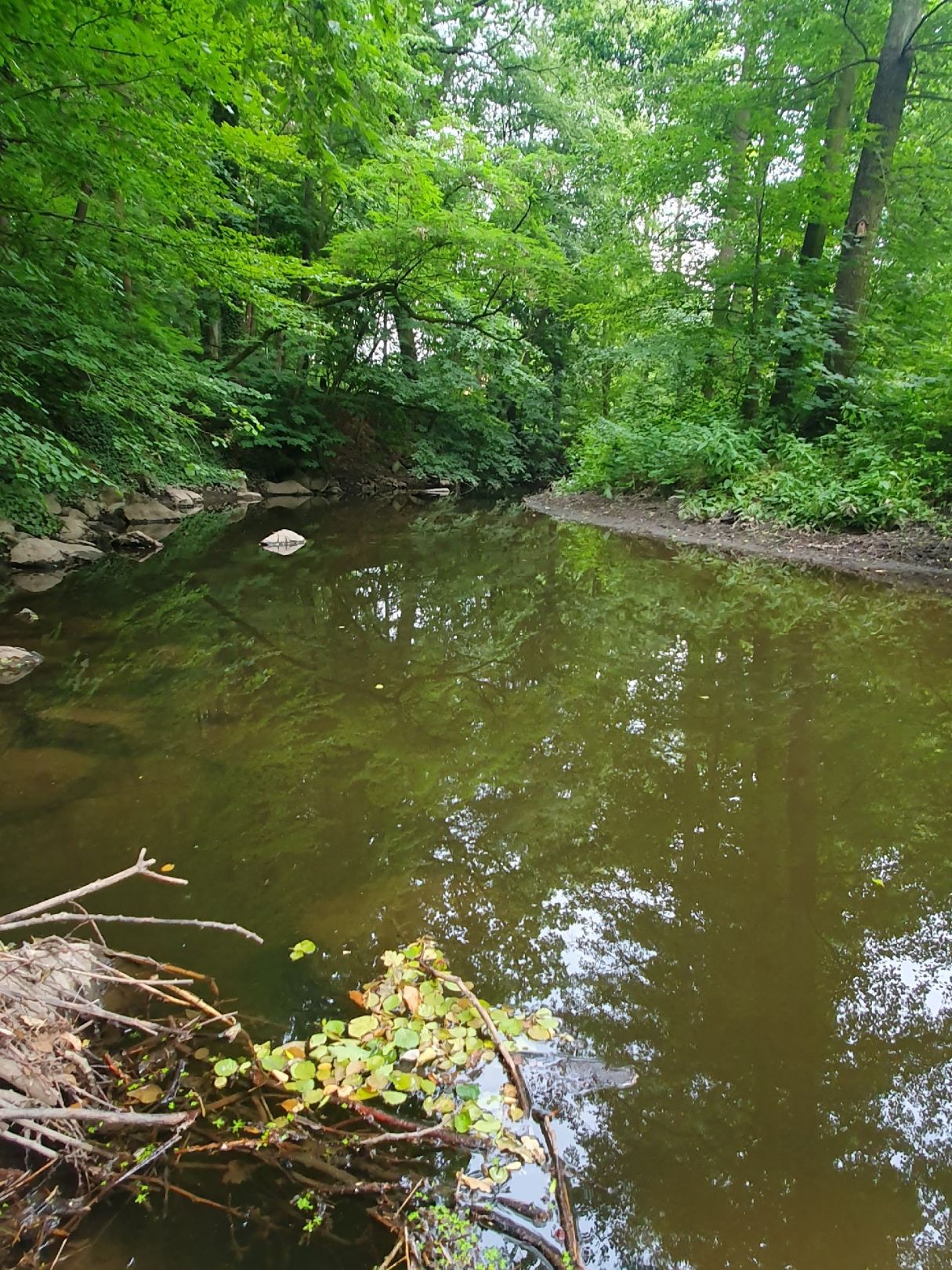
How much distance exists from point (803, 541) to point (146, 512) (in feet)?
29.1

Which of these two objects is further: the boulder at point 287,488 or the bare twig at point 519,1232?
the boulder at point 287,488

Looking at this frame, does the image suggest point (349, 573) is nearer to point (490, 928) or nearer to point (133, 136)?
point (133, 136)

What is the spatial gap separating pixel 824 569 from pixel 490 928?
599 cm

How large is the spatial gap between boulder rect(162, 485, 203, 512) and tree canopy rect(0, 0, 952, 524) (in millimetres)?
369

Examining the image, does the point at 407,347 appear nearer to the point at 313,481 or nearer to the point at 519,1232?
the point at 313,481

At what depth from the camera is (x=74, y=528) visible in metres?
8.32

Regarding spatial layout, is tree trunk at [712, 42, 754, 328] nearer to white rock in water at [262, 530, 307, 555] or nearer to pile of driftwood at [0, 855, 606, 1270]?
white rock in water at [262, 530, 307, 555]

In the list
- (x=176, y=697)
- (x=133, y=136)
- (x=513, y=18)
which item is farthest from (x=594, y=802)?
(x=513, y=18)

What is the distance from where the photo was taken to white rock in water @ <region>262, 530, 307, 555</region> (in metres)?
8.61

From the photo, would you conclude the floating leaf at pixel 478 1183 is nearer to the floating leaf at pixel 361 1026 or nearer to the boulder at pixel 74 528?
the floating leaf at pixel 361 1026

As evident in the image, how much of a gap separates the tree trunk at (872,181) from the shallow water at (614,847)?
476 cm

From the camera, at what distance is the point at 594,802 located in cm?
294

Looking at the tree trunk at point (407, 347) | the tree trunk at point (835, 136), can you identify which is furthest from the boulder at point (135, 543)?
the tree trunk at point (407, 347)

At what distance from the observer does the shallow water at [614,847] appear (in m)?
1.45
